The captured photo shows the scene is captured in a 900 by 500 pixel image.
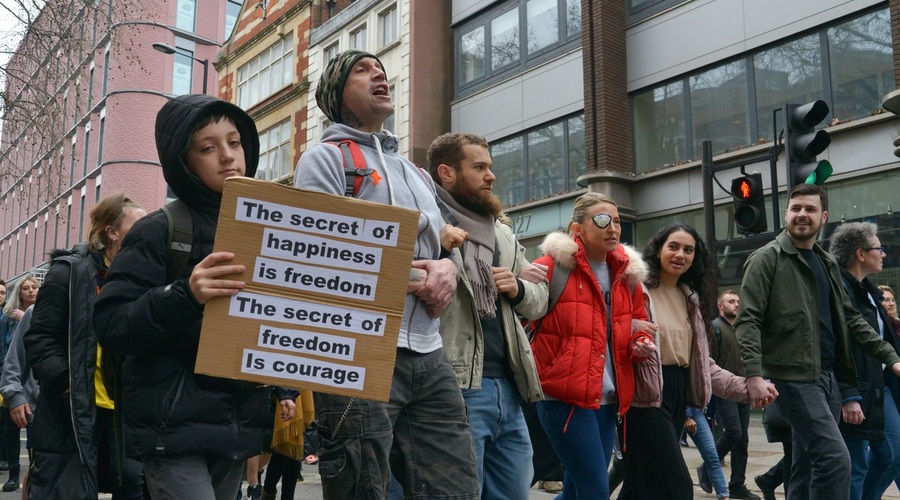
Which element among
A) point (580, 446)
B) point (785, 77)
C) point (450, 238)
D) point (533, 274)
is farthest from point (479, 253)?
point (785, 77)

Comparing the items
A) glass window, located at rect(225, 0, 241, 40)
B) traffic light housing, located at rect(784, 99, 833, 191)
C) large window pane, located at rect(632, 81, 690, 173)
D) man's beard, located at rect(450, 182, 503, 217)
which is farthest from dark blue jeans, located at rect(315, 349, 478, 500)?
glass window, located at rect(225, 0, 241, 40)

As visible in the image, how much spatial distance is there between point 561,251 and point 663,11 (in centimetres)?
1426

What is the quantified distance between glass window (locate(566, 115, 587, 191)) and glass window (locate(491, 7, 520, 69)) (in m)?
2.75

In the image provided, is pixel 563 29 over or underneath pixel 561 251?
over

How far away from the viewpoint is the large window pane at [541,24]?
19719 millimetres

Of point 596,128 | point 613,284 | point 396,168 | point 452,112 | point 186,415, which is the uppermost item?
point 452,112

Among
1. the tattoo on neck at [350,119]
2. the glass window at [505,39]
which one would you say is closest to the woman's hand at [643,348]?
the tattoo on neck at [350,119]

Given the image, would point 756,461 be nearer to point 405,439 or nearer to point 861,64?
point 861,64

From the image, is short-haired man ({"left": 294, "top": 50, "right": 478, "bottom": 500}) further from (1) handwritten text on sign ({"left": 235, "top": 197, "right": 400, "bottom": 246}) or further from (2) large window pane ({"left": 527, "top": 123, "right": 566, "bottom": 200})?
(2) large window pane ({"left": 527, "top": 123, "right": 566, "bottom": 200})

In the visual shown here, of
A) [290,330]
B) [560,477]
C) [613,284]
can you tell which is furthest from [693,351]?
[290,330]

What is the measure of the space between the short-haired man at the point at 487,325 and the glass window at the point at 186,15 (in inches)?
1426

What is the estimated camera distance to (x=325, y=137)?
3.10 meters

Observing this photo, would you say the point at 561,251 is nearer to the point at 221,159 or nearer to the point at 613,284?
the point at 613,284

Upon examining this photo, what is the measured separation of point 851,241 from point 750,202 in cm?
319
